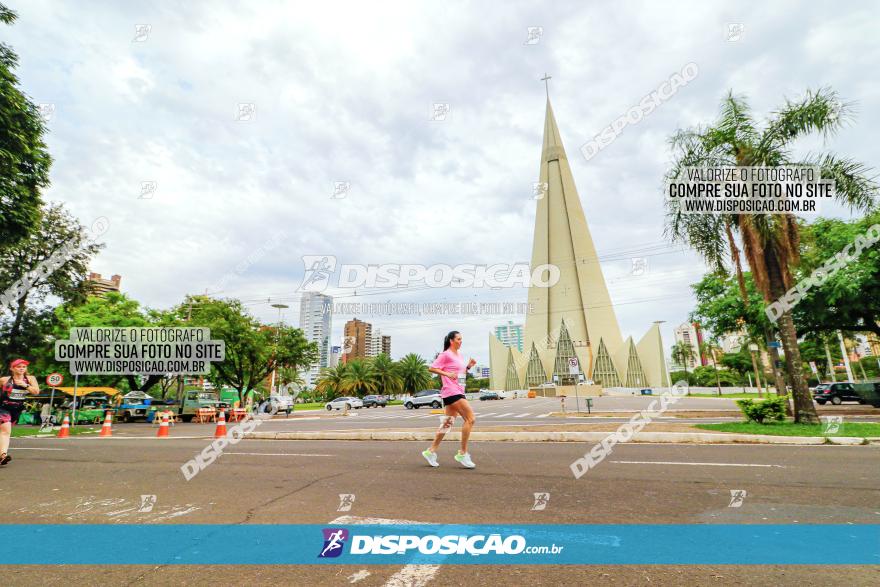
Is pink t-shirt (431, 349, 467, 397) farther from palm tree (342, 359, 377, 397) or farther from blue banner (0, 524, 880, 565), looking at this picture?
Answer: palm tree (342, 359, 377, 397)

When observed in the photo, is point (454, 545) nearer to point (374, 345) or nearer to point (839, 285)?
point (839, 285)

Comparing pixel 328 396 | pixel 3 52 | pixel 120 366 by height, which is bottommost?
pixel 328 396

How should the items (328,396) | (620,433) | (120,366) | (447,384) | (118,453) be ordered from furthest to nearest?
(328,396), (120,366), (620,433), (118,453), (447,384)

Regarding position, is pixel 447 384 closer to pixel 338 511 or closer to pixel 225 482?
pixel 338 511

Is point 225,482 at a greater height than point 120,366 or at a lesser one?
lesser

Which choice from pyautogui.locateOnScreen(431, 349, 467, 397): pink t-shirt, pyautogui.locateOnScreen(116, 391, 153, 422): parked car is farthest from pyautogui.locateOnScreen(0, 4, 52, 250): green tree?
pyautogui.locateOnScreen(116, 391, 153, 422): parked car

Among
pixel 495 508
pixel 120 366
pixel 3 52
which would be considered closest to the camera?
pixel 495 508

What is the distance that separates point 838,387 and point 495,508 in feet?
116

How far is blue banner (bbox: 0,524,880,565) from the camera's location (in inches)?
113

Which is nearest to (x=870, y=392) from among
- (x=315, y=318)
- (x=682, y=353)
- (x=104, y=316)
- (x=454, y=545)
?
(x=454, y=545)

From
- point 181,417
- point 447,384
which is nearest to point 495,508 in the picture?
point 447,384

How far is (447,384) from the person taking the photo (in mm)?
6203

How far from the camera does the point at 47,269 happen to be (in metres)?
25.3

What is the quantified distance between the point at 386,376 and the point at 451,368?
63.0 metres
